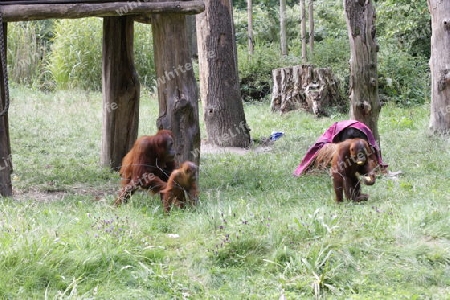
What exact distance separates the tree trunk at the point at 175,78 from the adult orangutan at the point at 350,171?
4.60ft

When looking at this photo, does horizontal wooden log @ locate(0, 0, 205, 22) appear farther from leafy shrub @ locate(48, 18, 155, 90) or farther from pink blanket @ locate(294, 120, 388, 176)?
leafy shrub @ locate(48, 18, 155, 90)

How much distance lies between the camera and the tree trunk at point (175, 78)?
19.0 feet

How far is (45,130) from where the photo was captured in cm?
977

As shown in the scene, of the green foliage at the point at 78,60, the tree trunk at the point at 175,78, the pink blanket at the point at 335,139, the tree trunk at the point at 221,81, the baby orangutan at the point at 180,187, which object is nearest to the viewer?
the baby orangutan at the point at 180,187

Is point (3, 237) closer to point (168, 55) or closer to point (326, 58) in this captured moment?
point (168, 55)

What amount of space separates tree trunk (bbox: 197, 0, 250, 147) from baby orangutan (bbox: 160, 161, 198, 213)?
147 inches

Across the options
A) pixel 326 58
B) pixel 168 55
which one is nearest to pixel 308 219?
pixel 168 55

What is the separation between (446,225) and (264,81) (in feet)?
32.9

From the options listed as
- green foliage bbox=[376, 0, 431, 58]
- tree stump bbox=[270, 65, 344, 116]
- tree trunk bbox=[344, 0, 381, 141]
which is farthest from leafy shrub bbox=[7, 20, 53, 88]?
tree trunk bbox=[344, 0, 381, 141]

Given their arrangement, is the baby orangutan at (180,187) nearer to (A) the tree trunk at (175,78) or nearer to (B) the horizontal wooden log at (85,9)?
(A) the tree trunk at (175,78)

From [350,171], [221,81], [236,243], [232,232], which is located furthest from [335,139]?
[236,243]

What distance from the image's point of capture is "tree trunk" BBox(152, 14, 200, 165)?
578cm

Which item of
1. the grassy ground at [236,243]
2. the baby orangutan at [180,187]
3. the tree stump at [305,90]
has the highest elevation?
→ the tree stump at [305,90]

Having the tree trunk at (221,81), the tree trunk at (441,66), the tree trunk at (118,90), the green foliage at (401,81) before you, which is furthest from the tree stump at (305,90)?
the tree trunk at (118,90)
